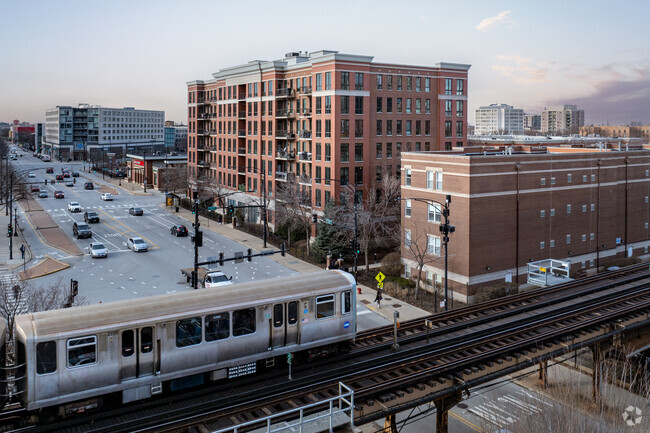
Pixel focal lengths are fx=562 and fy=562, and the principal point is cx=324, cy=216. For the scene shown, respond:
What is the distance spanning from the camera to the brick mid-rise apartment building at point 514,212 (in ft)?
128

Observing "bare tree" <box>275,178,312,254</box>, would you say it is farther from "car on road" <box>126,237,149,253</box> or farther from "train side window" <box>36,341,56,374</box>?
"train side window" <box>36,341,56,374</box>

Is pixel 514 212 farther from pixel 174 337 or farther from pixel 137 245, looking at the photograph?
pixel 137 245

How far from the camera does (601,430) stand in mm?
16000

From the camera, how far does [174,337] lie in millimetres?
17375

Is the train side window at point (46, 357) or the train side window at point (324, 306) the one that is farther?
the train side window at point (324, 306)

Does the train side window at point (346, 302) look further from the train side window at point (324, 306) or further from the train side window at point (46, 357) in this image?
the train side window at point (46, 357)

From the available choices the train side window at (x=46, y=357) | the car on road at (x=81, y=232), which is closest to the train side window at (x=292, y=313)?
the train side window at (x=46, y=357)

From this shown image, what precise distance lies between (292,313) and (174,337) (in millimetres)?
4211

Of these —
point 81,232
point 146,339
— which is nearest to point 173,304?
point 146,339

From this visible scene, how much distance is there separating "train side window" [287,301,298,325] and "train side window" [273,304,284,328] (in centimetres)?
28

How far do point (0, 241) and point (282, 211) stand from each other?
29.0 m

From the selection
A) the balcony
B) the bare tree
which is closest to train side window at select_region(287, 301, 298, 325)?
the bare tree

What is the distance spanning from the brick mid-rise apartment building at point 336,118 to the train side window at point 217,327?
3358 cm

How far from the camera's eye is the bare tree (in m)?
55.1
